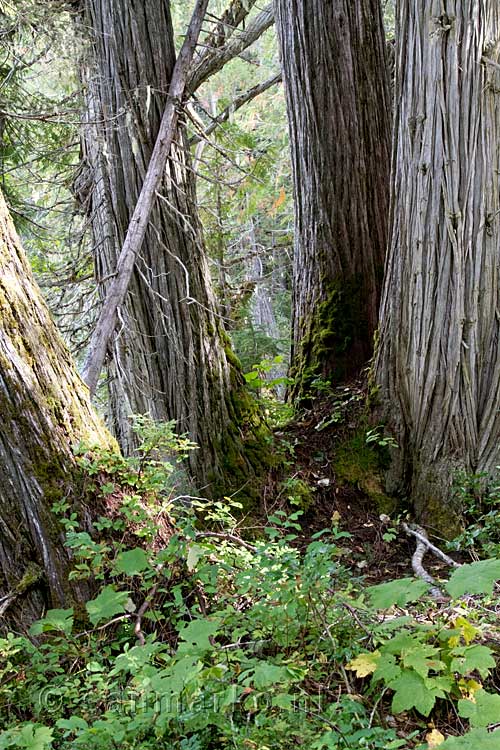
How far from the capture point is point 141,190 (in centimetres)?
393

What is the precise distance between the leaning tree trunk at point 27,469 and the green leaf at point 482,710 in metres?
1.53

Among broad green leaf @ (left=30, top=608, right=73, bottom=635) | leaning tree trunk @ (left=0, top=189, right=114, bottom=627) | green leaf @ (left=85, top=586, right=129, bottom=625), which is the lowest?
broad green leaf @ (left=30, top=608, right=73, bottom=635)

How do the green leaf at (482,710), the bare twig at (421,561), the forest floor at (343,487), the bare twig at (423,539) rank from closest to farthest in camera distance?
the green leaf at (482,710) < the bare twig at (421,561) < the bare twig at (423,539) < the forest floor at (343,487)

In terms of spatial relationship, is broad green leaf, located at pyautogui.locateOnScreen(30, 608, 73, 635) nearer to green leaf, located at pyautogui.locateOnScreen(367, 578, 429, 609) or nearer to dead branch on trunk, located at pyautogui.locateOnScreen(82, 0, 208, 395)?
green leaf, located at pyautogui.locateOnScreen(367, 578, 429, 609)

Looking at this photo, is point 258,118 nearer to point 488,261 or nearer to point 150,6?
point 150,6

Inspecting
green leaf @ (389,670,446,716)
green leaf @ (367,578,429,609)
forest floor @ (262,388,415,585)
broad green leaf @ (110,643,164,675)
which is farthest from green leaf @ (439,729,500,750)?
forest floor @ (262,388,415,585)

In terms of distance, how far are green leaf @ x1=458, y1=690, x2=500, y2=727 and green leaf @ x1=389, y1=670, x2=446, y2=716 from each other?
12cm

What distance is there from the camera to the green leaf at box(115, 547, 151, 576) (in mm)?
2336

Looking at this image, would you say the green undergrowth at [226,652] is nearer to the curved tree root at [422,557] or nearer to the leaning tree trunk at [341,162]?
the curved tree root at [422,557]

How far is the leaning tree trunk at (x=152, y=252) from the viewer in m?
3.95

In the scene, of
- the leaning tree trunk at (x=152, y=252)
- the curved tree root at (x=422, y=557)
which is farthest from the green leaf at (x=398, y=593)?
the leaning tree trunk at (x=152, y=252)

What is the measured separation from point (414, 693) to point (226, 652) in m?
0.61

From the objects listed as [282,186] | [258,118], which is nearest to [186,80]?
[282,186]

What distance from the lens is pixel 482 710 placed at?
1676 millimetres
